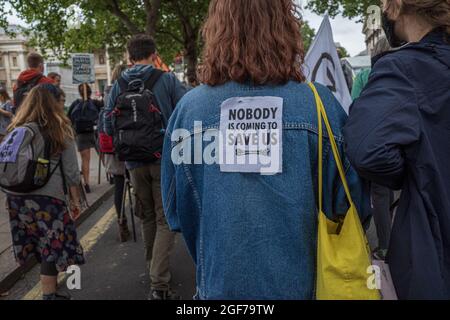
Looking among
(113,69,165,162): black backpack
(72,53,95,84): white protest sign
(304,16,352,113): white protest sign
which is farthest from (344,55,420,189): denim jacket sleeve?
(72,53,95,84): white protest sign

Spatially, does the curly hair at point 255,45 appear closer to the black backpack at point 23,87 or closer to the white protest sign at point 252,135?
the white protest sign at point 252,135

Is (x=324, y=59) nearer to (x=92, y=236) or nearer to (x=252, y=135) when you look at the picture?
(x=252, y=135)

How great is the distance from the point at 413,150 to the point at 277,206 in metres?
0.45

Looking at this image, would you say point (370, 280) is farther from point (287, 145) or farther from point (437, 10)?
point (437, 10)

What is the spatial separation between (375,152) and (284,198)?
338mm

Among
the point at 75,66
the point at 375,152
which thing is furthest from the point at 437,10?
the point at 75,66

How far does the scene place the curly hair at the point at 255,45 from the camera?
4.88ft

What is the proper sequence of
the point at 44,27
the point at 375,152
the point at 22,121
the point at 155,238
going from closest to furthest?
the point at 375,152, the point at 22,121, the point at 155,238, the point at 44,27

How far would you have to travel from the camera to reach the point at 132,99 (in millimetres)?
3291

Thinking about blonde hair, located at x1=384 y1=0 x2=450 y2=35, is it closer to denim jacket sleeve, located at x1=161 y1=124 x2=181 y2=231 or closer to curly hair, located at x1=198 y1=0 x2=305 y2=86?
curly hair, located at x1=198 y1=0 x2=305 y2=86

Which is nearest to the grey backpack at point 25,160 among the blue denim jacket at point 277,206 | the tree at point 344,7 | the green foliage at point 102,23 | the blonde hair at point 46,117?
the blonde hair at point 46,117

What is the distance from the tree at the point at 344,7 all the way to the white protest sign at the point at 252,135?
57.0ft

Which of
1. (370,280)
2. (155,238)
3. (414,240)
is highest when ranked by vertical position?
(414,240)

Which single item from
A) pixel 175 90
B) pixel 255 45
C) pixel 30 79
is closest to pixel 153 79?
pixel 175 90
